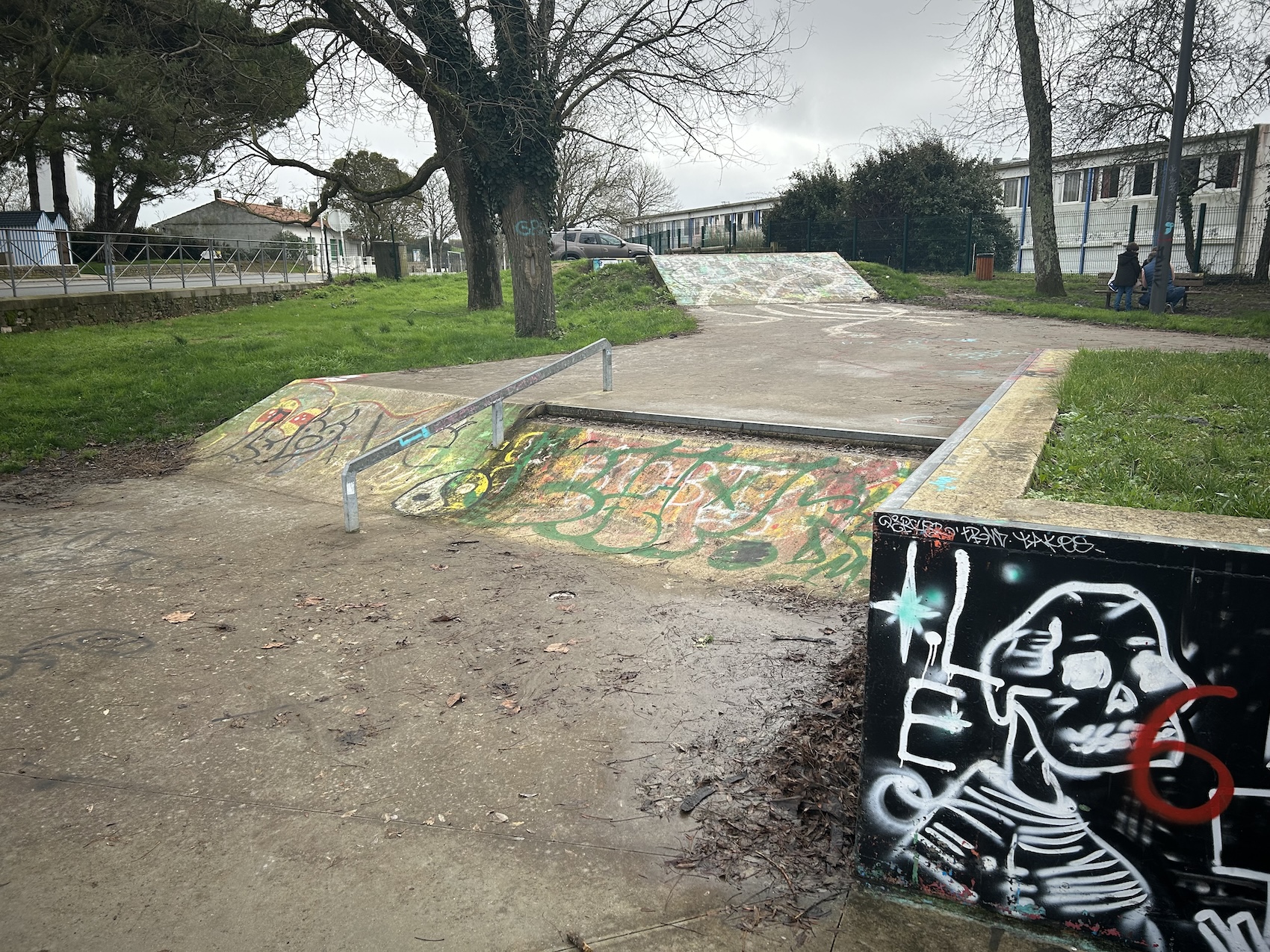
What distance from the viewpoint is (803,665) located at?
465cm

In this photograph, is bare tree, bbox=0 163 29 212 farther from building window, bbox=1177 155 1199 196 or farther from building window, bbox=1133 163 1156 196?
building window, bbox=1133 163 1156 196

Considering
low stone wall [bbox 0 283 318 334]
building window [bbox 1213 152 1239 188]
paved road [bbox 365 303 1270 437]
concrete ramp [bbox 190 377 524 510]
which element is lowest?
concrete ramp [bbox 190 377 524 510]

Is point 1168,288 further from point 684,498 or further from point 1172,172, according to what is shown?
point 684,498

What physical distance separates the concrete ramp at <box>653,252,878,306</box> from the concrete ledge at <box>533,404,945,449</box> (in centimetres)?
1128

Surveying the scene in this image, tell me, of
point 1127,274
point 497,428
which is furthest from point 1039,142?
point 497,428

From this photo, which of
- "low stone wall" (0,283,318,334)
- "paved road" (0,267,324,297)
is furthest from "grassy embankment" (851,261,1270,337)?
"paved road" (0,267,324,297)

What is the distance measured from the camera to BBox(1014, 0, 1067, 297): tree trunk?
63.8 feet

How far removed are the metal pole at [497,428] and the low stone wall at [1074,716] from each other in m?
5.64

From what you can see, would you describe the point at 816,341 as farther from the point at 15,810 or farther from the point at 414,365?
the point at 15,810

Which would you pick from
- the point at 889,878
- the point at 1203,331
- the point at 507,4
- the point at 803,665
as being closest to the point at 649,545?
the point at 803,665

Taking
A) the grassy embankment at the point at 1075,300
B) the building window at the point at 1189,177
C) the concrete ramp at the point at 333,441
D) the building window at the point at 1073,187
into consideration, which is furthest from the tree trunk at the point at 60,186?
the building window at the point at 1073,187

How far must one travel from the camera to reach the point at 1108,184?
1304 inches

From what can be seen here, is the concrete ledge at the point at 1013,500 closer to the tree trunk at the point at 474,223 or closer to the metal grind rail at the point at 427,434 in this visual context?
the metal grind rail at the point at 427,434

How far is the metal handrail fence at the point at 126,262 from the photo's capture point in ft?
63.9
